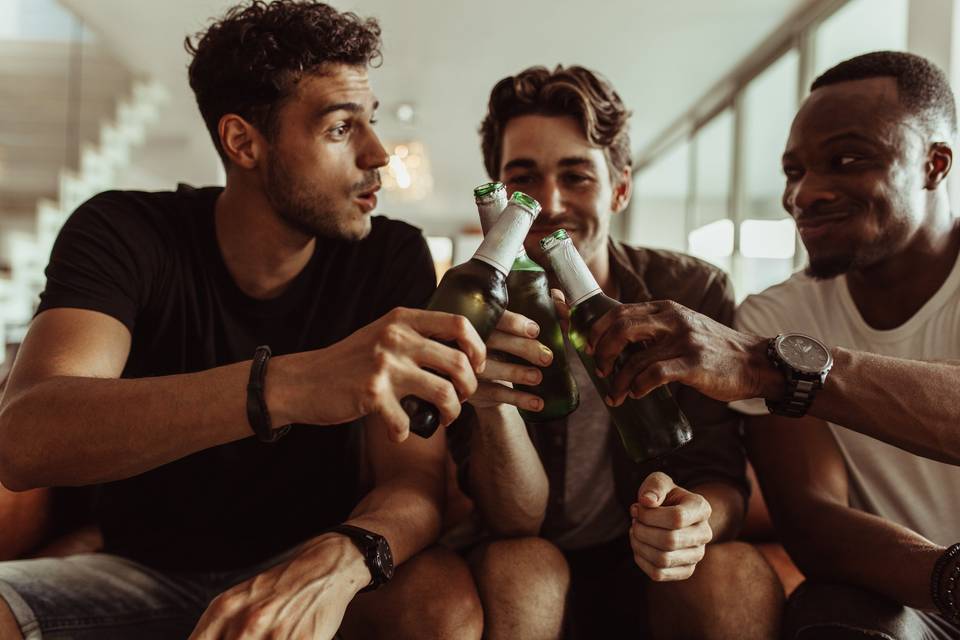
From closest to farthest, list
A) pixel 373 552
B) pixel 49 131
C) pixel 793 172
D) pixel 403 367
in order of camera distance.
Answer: pixel 403 367
pixel 373 552
pixel 793 172
pixel 49 131

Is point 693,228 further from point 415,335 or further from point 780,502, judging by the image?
point 415,335

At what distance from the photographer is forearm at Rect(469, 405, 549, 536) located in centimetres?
118

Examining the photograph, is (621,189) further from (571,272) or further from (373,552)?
(373,552)

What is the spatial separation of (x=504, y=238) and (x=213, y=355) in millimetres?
684

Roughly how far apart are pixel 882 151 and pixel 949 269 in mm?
250

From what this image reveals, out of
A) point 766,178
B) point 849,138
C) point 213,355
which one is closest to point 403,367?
point 213,355

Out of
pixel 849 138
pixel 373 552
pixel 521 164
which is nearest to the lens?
pixel 373 552

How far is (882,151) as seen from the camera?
138cm

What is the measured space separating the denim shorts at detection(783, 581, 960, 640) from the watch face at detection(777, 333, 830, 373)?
370 millimetres

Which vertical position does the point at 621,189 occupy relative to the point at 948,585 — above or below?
above

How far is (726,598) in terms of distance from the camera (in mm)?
1124

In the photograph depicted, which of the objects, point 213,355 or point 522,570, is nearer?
point 522,570

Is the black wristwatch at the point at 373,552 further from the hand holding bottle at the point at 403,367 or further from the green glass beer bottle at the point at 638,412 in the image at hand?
the green glass beer bottle at the point at 638,412

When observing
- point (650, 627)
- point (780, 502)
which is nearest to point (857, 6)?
point (780, 502)
